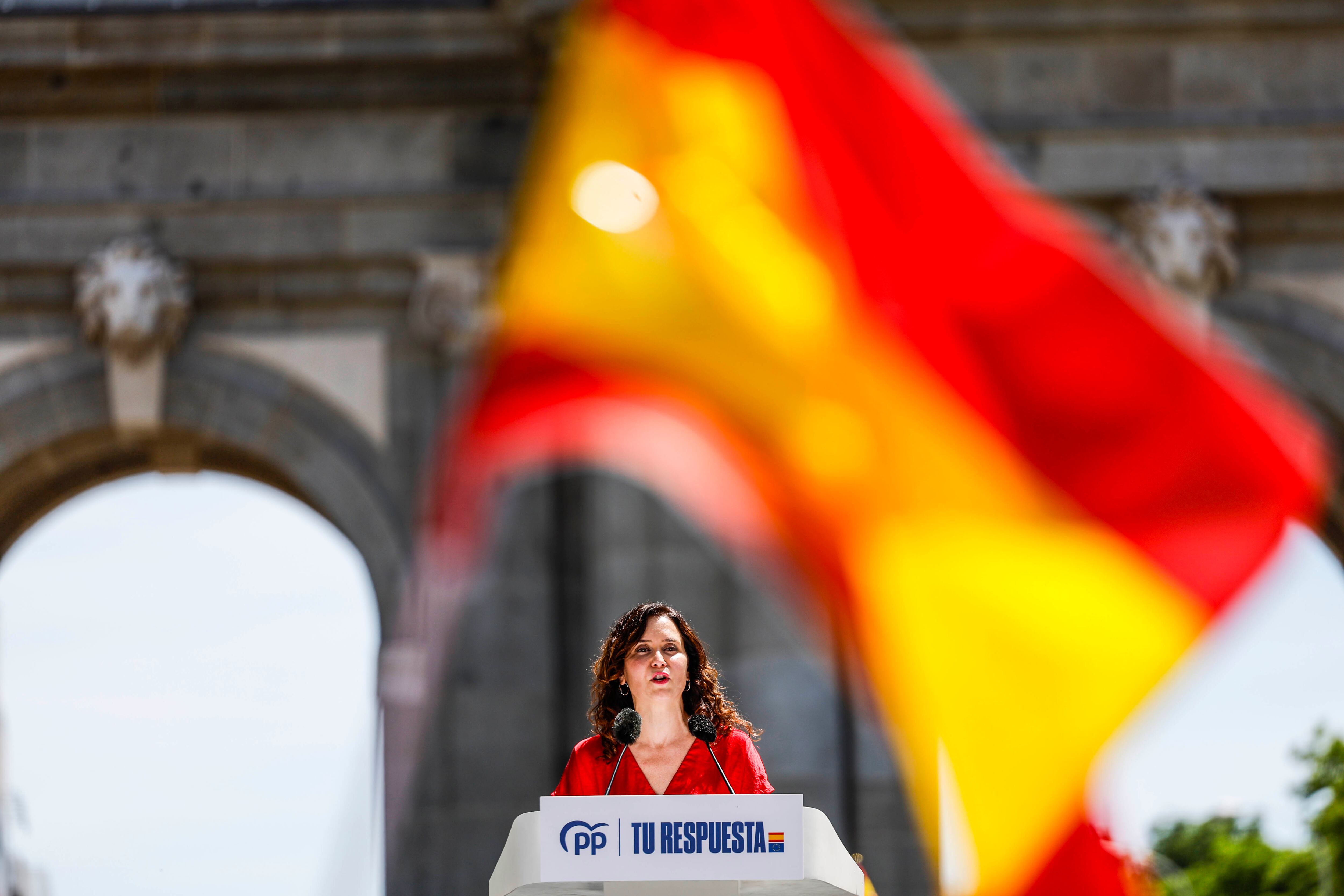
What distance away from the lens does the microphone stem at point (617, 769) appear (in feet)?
17.9

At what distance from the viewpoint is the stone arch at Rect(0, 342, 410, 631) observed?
13.5 m

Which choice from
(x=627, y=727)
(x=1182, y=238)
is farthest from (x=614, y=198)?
(x=1182, y=238)

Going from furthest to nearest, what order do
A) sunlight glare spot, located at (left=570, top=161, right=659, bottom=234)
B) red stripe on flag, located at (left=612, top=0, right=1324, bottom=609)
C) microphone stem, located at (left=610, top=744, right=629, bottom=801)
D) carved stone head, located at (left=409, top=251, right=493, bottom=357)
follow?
carved stone head, located at (left=409, top=251, right=493, bottom=357) → microphone stem, located at (left=610, top=744, right=629, bottom=801) → sunlight glare spot, located at (left=570, top=161, right=659, bottom=234) → red stripe on flag, located at (left=612, top=0, right=1324, bottom=609)

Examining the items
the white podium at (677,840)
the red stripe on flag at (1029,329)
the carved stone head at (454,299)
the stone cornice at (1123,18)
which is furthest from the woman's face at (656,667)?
the stone cornice at (1123,18)

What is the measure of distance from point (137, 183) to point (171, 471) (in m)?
2.25

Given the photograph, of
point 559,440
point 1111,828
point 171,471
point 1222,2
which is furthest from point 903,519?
point 171,471

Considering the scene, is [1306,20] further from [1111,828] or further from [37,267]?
[1111,828]

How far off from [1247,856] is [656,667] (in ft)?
33.6

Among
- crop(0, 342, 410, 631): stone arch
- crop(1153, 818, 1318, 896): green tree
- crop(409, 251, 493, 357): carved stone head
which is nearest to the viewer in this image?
crop(409, 251, 493, 357): carved stone head

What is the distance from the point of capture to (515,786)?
42.5ft

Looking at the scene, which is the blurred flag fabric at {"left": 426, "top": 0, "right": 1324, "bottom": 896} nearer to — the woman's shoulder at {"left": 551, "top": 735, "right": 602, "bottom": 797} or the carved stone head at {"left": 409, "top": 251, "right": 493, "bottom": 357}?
the woman's shoulder at {"left": 551, "top": 735, "right": 602, "bottom": 797}

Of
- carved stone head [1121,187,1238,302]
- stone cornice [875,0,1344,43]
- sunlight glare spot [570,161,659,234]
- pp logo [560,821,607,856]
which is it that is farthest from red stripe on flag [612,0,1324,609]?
stone cornice [875,0,1344,43]

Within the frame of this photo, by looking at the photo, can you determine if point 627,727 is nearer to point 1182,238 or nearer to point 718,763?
point 718,763

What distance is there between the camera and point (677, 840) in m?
4.52
